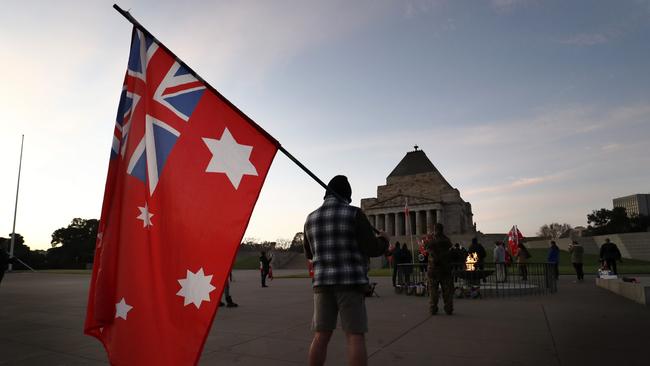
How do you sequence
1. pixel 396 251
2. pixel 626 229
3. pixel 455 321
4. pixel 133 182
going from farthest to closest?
pixel 626 229, pixel 396 251, pixel 455 321, pixel 133 182

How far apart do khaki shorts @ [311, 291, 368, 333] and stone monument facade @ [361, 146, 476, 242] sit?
66.4 metres

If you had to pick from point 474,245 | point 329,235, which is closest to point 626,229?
point 474,245

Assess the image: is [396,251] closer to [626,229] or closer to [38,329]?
[38,329]

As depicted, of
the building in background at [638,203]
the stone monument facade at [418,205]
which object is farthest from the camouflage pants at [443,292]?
the building in background at [638,203]

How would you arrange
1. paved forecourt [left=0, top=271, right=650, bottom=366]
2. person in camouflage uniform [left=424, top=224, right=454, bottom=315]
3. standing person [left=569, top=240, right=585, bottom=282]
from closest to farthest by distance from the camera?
1. paved forecourt [left=0, top=271, right=650, bottom=366]
2. person in camouflage uniform [left=424, top=224, right=454, bottom=315]
3. standing person [left=569, top=240, right=585, bottom=282]

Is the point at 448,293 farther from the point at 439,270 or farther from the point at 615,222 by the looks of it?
the point at 615,222

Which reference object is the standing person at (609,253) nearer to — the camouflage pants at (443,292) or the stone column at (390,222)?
the camouflage pants at (443,292)

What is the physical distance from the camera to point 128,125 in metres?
3.75

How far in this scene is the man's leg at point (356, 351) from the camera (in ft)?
10.4

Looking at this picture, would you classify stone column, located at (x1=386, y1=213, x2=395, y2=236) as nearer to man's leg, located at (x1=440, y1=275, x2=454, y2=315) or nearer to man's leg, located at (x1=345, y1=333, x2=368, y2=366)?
man's leg, located at (x1=440, y1=275, x2=454, y2=315)

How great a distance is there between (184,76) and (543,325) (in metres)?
7.04

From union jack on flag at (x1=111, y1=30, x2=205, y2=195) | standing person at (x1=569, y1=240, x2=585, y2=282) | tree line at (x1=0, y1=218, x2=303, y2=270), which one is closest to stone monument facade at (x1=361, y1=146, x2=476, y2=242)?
tree line at (x1=0, y1=218, x2=303, y2=270)

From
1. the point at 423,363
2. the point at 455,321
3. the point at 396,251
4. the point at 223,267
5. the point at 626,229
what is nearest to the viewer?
the point at 223,267

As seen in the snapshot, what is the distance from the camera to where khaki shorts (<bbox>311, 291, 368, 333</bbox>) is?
331 cm
